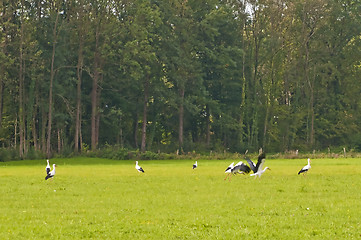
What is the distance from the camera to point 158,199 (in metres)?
28.1

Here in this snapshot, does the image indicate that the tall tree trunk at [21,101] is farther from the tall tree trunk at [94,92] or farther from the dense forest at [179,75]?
the tall tree trunk at [94,92]

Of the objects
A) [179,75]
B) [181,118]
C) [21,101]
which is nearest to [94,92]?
[21,101]

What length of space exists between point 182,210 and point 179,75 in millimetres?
77029

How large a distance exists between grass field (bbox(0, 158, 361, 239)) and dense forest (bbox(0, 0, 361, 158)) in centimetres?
4937

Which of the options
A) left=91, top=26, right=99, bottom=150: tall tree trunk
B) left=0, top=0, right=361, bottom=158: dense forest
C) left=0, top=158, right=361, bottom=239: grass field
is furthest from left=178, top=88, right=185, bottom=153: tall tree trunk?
left=0, top=158, right=361, bottom=239: grass field

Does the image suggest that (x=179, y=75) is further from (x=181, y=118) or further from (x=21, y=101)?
(x=21, y=101)

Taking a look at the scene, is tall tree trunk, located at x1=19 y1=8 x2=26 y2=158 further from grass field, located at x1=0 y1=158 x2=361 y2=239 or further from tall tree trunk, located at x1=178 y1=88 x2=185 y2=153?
grass field, located at x1=0 y1=158 x2=361 y2=239

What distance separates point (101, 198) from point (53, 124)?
6649 centimetres

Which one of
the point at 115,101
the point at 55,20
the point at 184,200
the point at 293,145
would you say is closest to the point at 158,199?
the point at 184,200

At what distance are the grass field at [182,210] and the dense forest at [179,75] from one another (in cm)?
4937

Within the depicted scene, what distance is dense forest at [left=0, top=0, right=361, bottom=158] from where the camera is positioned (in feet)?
289

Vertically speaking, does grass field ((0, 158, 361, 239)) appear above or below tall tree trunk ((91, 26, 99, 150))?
below

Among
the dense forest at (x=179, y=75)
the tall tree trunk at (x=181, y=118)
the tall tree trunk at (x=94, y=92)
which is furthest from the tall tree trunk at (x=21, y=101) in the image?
the tall tree trunk at (x=181, y=118)

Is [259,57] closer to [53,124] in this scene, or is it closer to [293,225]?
[53,124]
